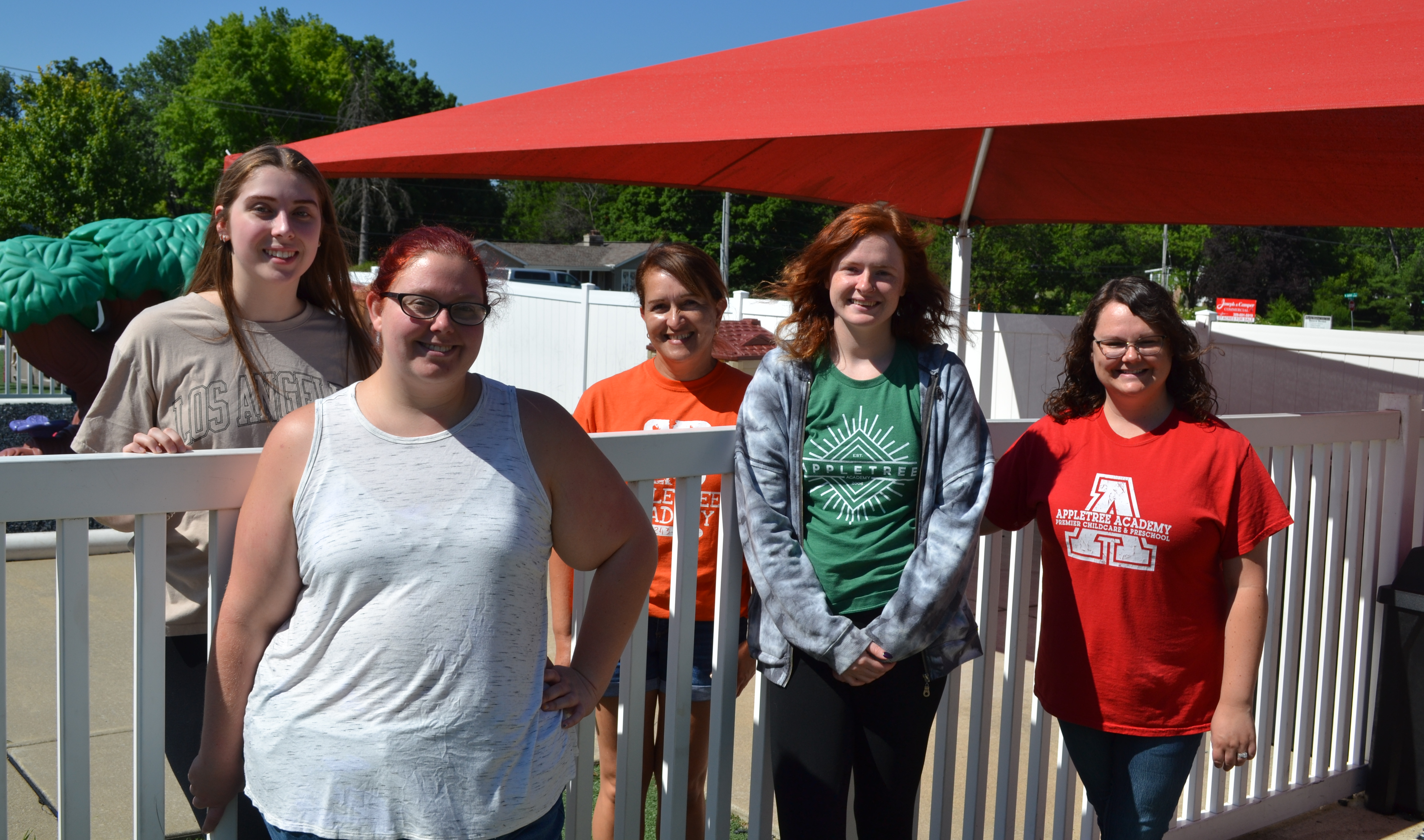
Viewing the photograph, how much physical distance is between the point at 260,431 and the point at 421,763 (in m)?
0.79

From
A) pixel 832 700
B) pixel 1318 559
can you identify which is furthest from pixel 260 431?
pixel 1318 559

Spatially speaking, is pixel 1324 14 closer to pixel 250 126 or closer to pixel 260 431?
pixel 260 431

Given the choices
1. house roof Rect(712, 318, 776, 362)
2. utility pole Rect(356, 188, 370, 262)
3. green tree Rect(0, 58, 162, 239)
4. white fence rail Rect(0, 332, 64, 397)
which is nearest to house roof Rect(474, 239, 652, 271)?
utility pole Rect(356, 188, 370, 262)

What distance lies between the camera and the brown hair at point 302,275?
6.63 feet

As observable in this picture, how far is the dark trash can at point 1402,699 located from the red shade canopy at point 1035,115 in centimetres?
153

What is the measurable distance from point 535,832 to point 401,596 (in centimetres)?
46

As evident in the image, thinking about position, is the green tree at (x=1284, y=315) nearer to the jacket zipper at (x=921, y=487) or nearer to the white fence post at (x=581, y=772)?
the jacket zipper at (x=921, y=487)

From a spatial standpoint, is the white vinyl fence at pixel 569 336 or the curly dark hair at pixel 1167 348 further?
the white vinyl fence at pixel 569 336

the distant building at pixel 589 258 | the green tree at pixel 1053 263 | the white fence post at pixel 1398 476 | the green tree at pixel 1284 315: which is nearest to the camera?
the white fence post at pixel 1398 476

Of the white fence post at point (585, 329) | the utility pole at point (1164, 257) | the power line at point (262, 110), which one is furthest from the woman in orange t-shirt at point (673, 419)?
the power line at point (262, 110)

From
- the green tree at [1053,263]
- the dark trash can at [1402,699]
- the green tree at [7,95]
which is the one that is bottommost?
the dark trash can at [1402,699]

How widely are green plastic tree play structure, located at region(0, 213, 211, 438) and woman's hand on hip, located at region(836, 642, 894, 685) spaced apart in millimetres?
4985

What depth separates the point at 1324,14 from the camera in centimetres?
266

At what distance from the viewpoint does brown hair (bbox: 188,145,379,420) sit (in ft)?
6.63
